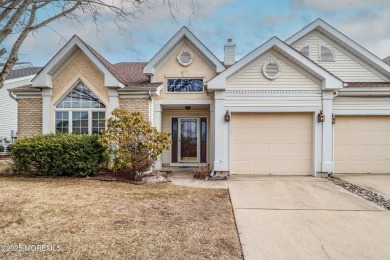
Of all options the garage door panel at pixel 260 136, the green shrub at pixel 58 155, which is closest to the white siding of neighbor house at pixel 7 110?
the green shrub at pixel 58 155

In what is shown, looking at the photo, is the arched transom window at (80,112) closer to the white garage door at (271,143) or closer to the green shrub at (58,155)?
the green shrub at (58,155)

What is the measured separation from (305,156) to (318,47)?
520cm

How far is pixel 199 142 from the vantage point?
12203mm

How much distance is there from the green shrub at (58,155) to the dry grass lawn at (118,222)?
1.37 m

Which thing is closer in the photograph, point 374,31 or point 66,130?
point 66,130

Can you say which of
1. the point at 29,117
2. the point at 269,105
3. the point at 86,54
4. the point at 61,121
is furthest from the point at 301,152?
the point at 29,117

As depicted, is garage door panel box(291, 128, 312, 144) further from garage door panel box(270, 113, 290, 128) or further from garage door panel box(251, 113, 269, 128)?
garage door panel box(251, 113, 269, 128)

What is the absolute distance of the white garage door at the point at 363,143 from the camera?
966cm

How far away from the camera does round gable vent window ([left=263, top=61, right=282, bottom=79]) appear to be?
9328mm

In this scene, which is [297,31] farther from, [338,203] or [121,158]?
[121,158]

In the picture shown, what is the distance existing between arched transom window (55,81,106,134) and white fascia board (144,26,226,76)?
2691 millimetres

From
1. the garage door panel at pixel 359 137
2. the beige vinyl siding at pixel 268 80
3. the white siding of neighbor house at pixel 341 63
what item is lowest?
the garage door panel at pixel 359 137

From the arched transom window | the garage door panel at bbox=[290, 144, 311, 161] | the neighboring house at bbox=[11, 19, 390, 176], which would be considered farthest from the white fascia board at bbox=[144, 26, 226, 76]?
the garage door panel at bbox=[290, 144, 311, 161]

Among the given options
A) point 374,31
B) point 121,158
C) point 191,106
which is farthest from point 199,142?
point 374,31
